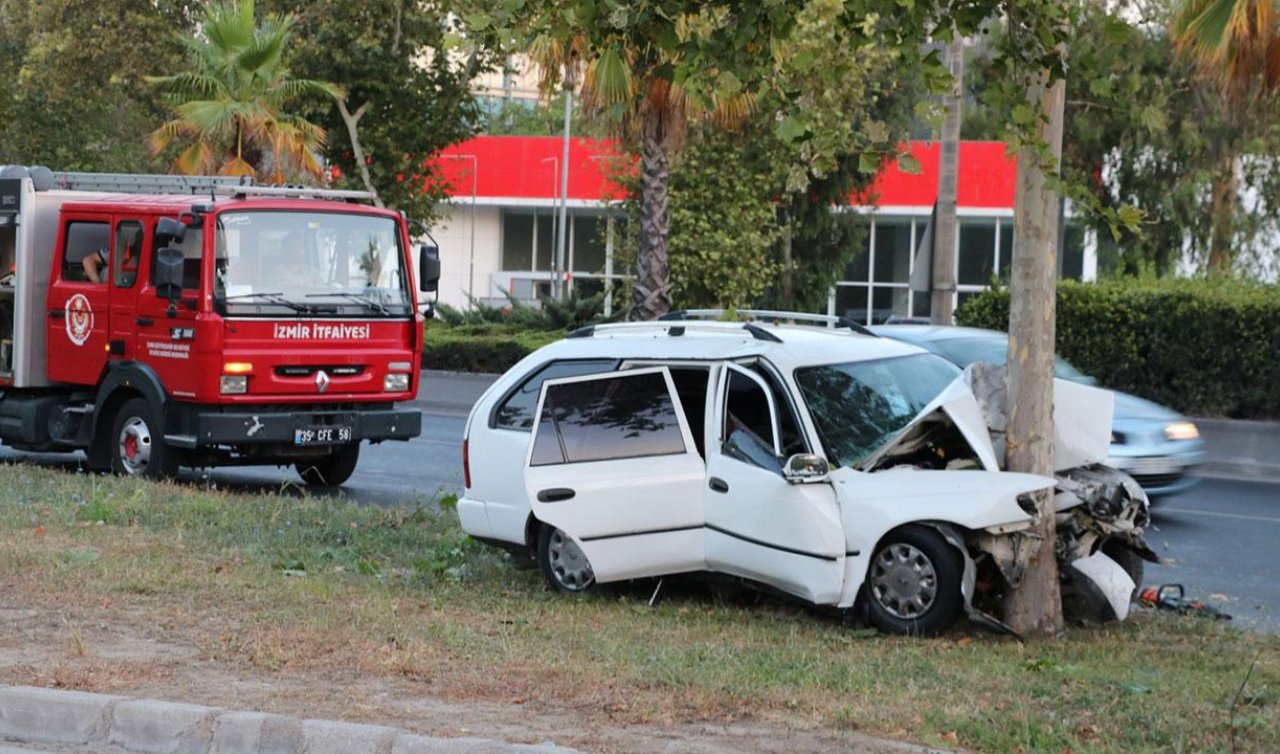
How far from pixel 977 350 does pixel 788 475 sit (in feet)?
24.6

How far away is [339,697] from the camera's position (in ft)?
23.0

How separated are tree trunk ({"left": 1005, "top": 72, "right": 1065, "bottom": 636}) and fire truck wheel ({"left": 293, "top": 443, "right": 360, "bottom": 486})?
8519 mm

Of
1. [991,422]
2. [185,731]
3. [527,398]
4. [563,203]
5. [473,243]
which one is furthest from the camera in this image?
[473,243]

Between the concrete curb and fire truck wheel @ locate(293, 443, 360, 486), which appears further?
fire truck wheel @ locate(293, 443, 360, 486)

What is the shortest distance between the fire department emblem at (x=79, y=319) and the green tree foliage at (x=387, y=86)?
16.8m

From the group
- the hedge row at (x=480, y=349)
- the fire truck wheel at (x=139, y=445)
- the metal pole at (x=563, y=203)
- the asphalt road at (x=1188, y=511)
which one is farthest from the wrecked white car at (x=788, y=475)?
the metal pole at (x=563, y=203)

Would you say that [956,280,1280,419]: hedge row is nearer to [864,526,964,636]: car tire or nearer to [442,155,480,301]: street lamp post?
[864,526,964,636]: car tire

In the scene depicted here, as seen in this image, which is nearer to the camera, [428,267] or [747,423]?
[747,423]

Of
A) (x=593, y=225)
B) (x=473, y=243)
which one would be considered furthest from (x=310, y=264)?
(x=473, y=243)

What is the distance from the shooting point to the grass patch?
22.3 feet

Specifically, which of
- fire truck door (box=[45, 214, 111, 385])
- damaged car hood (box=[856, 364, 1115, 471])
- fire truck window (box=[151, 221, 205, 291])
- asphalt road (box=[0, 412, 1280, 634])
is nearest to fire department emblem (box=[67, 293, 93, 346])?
fire truck door (box=[45, 214, 111, 385])

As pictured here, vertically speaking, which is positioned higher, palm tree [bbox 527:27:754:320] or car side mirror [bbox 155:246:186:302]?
palm tree [bbox 527:27:754:320]

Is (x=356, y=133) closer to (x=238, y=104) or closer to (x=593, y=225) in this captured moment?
(x=238, y=104)

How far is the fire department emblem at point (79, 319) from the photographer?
1564 centimetres
